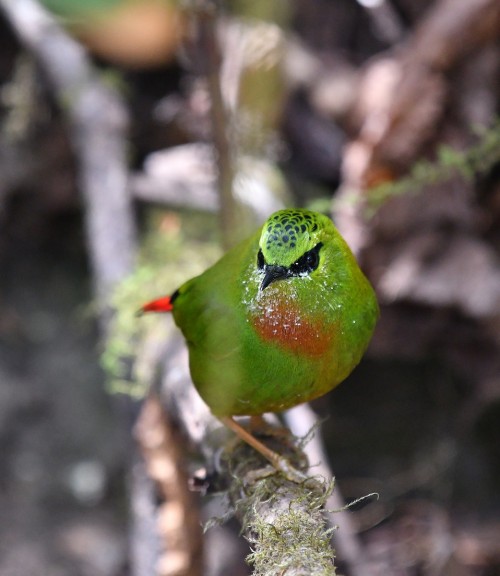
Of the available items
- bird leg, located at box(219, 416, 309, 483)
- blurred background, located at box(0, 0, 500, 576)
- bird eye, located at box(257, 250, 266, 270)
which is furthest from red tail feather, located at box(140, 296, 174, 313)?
blurred background, located at box(0, 0, 500, 576)

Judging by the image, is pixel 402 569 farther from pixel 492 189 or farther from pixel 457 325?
pixel 492 189

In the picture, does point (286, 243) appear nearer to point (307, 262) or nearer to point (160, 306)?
point (307, 262)

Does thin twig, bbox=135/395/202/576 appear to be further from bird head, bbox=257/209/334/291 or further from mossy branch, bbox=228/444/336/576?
bird head, bbox=257/209/334/291

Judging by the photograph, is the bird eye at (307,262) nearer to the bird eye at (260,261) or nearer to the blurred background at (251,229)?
the bird eye at (260,261)

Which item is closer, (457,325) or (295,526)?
(295,526)

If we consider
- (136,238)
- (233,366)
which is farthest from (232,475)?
(136,238)

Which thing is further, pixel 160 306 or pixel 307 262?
pixel 160 306

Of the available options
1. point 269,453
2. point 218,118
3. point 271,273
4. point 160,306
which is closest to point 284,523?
point 269,453
